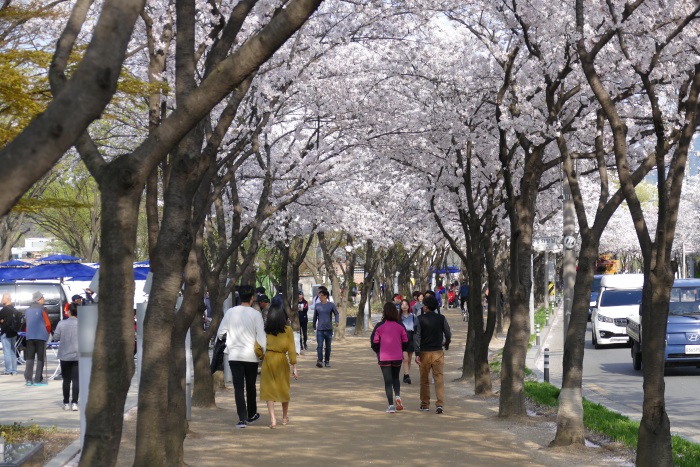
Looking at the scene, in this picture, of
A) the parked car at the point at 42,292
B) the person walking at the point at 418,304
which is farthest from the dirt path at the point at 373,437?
the parked car at the point at 42,292

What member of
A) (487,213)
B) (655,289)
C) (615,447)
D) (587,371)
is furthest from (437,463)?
(587,371)

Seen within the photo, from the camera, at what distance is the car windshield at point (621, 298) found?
30.8m

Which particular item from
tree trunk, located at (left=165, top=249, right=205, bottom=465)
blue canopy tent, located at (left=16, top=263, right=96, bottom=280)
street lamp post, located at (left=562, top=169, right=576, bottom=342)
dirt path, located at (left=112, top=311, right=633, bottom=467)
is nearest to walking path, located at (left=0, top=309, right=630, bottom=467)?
dirt path, located at (left=112, top=311, right=633, bottom=467)

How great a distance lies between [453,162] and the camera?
22.5m

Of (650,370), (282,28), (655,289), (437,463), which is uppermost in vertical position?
(282,28)

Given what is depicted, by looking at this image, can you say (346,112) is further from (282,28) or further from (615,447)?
(282,28)

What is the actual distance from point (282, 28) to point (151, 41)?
7.32 m

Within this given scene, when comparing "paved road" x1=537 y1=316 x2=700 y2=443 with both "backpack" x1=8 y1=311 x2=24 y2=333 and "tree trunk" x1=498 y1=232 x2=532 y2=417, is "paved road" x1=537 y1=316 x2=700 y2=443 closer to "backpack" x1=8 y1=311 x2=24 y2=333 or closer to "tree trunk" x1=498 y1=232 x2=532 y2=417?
"tree trunk" x1=498 y1=232 x2=532 y2=417

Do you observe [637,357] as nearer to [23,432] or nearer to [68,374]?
[68,374]

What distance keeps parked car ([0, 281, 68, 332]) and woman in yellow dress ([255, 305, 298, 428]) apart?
15.6m

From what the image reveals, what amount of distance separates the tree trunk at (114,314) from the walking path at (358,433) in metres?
5.18

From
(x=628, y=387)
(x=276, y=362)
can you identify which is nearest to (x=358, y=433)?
(x=276, y=362)

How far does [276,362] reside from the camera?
14.9 meters

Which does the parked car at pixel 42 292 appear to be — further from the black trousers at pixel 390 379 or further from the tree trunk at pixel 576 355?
the tree trunk at pixel 576 355
